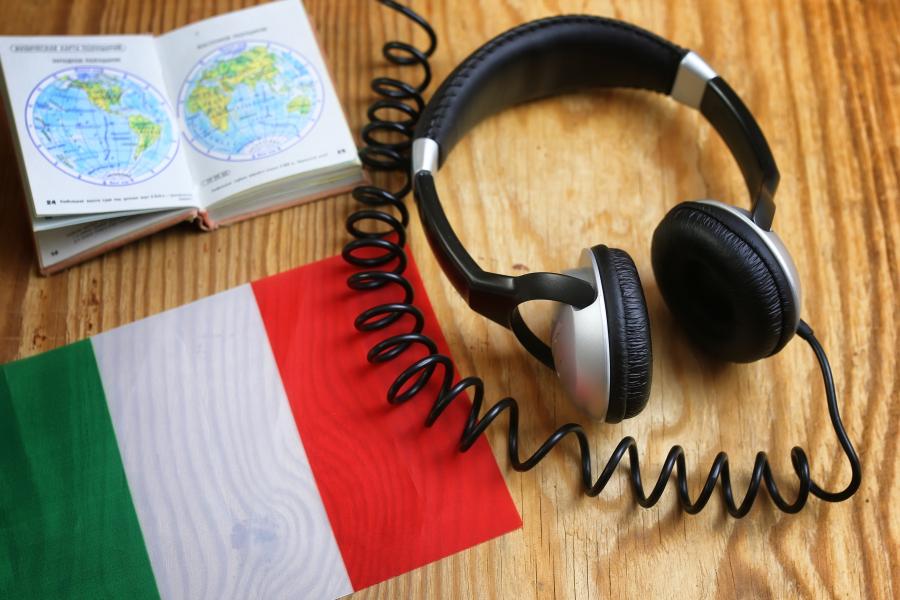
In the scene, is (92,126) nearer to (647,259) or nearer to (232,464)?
(232,464)

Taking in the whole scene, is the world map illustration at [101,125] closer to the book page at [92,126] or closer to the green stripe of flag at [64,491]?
the book page at [92,126]

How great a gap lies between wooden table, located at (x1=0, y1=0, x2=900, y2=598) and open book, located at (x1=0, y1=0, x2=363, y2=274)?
0.15 ft

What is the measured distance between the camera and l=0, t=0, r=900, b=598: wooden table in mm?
971

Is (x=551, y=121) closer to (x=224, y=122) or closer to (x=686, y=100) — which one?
(x=686, y=100)

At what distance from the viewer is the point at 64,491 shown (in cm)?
100

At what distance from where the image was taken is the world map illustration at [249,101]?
1164 millimetres

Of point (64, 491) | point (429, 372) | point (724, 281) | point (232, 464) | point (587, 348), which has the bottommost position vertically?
point (64, 491)

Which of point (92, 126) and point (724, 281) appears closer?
point (724, 281)

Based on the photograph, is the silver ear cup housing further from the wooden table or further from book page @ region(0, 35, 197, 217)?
book page @ region(0, 35, 197, 217)

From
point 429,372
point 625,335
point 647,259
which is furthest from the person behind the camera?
point 647,259

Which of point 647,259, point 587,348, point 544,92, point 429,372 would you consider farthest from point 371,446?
point 544,92

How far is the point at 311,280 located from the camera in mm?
1119

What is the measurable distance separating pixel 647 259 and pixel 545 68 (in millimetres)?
291

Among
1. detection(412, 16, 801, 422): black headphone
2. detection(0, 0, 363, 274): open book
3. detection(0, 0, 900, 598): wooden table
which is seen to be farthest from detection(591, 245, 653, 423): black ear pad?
detection(0, 0, 363, 274): open book
